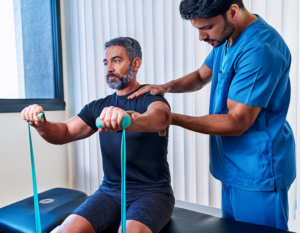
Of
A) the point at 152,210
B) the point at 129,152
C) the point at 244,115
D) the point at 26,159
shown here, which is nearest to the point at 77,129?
the point at 129,152

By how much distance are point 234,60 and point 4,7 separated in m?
2.03

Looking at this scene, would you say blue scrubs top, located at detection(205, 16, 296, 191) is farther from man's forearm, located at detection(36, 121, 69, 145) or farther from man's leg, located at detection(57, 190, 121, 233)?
man's forearm, located at detection(36, 121, 69, 145)

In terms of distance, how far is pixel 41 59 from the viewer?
2.63 m

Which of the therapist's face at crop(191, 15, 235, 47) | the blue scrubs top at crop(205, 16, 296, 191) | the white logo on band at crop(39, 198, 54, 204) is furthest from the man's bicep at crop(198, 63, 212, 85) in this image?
the white logo on band at crop(39, 198, 54, 204)

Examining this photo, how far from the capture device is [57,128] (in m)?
1.32

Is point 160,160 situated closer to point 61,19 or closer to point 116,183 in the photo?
point 116,183

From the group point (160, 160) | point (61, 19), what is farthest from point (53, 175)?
point (160, 160)

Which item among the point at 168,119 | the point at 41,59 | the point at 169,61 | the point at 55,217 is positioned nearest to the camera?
the point at 168,119

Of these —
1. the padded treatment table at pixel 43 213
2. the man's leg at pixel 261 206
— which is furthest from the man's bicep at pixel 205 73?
the padded treatment table at pixel 43 213

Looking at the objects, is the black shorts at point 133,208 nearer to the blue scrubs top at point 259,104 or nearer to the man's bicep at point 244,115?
the blue scrubs top at point 259,104

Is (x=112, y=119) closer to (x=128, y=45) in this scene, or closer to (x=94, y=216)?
(x=94, y=216)


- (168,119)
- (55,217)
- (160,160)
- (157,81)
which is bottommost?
(55,217)

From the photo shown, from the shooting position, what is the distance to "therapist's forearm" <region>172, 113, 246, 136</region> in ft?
3.55

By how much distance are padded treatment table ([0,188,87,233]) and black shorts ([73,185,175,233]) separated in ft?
1.30
